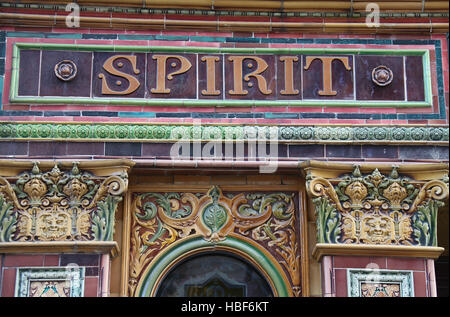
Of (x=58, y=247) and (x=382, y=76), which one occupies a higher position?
(x=382, y=76)

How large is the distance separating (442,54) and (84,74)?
14.4ft

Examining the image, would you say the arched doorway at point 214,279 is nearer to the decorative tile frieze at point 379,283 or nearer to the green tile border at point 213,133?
the decorative tile frieze at point 379,283

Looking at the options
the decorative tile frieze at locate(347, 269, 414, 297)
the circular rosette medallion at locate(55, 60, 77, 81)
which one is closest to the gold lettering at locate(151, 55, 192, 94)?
the circular rosette medallion at locate(55, 60, 77, 81)

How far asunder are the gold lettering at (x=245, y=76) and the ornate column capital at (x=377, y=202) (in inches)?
47.0

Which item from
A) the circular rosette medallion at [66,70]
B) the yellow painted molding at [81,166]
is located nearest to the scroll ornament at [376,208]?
the yellow painted molding at [81,166]

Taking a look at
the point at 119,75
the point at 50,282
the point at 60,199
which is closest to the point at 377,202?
the point at 119,75

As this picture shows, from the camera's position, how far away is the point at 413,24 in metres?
12.8

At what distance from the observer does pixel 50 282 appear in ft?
38.0

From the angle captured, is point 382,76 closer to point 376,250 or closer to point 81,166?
point 376,250

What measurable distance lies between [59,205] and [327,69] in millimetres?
3608

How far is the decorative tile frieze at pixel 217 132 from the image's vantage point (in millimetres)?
12164

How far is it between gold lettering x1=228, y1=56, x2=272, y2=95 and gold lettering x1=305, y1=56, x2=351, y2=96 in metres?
0.55

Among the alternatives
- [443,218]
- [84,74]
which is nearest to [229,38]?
[84,74]

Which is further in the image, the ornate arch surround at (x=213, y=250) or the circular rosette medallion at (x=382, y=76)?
the circular rosette medallion at (x=382, y=76)
